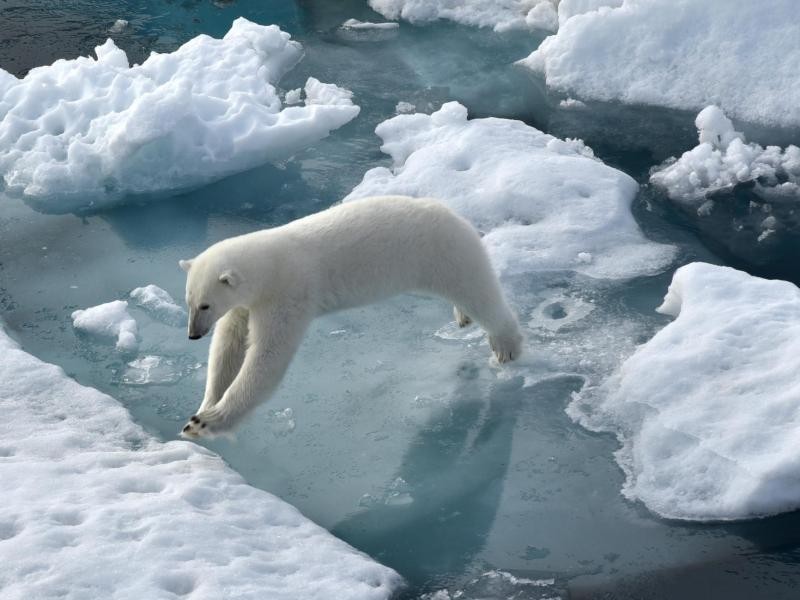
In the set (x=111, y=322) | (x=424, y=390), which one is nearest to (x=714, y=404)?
(x=424, y=390)

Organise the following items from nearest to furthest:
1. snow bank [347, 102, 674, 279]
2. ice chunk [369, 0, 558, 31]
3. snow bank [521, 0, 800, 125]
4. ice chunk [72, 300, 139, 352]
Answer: ice chunk [72, 300, 139, 352] < snow bank [347, 102, 674, 279] < snow bank [521, 0, 800, 125] < ice chunk [369, 0, 558, 31]

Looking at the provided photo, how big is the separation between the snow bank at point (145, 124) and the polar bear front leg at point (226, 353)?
2674mm

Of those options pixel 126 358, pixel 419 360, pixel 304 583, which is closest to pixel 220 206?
pixel 126 358

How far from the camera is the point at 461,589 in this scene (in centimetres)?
414

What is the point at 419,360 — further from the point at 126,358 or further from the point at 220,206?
the point at 220,206

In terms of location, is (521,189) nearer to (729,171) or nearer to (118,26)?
(729,171)

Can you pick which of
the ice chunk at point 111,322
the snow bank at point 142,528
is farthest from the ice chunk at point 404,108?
the snow bank at point 142,528

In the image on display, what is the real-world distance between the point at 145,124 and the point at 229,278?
306cm

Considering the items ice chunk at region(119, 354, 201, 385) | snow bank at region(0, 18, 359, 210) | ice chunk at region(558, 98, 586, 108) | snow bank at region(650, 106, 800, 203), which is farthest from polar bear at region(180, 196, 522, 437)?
ice chunk at region(558, 98, 586, 108)

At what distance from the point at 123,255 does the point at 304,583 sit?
3404mm

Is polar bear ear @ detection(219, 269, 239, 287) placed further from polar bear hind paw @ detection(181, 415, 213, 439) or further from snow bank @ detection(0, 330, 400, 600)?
snow bank @ detection(0, 330, 400, 600)

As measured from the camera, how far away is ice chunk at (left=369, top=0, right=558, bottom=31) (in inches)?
390

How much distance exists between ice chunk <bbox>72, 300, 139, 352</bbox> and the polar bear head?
3.55ft

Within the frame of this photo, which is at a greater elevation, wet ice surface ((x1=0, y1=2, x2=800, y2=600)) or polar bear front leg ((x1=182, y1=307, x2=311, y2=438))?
polar bear front leg ((x1=182, y1=307, x2=311, y2=438))
